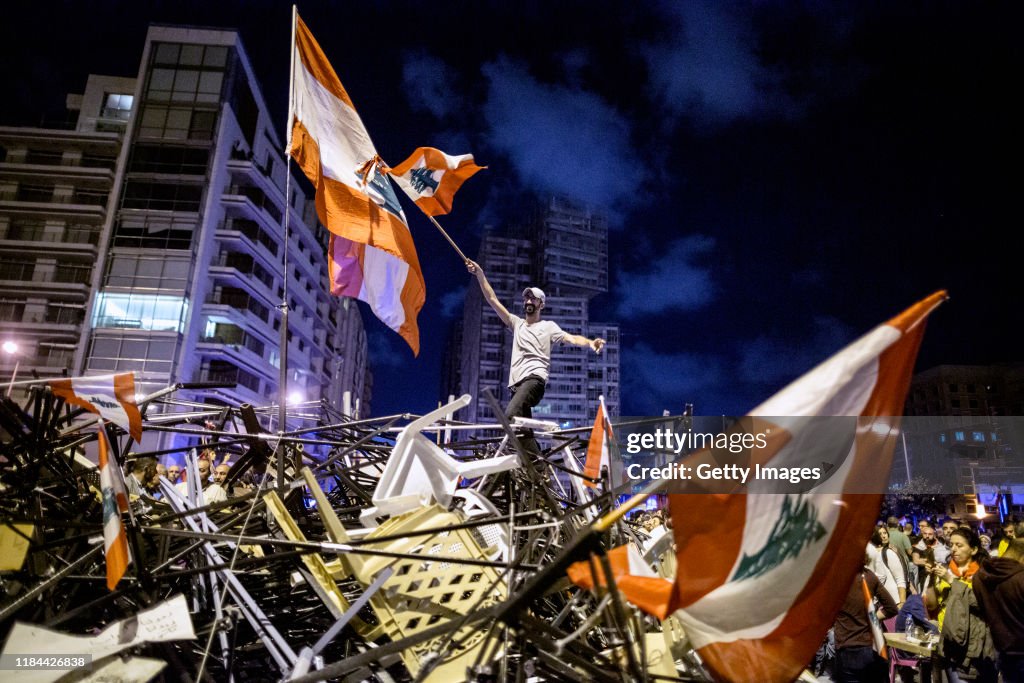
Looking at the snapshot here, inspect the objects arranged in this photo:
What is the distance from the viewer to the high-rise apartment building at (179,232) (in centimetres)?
4050

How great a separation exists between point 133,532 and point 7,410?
2258mm

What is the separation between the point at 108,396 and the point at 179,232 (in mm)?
46363

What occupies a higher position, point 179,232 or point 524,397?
point 179,232

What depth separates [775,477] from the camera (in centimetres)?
247

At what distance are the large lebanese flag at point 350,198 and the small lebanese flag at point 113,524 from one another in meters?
3.21

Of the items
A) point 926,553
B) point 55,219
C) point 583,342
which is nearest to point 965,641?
point 926,553

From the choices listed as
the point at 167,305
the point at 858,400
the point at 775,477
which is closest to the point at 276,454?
the point at 775,477

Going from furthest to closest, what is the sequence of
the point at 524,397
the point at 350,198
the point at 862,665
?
the point at 524,397
the point at 350,198
the point at 862,665

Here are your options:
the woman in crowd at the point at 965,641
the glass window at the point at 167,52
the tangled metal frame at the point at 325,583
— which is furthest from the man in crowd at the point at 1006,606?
the glass window at the point at 167,52

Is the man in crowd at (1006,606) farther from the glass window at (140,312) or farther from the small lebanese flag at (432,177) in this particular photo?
the glass window at (140,312)

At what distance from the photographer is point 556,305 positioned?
86500mm

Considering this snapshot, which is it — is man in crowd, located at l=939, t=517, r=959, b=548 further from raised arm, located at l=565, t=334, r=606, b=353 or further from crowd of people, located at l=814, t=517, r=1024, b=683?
raised arm, located at l=565, t=334, r=606, b=353

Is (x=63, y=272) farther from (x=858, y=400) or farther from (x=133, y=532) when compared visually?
(x=858, y=400)

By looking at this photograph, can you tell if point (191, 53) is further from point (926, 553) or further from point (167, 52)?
point (926, 553)
